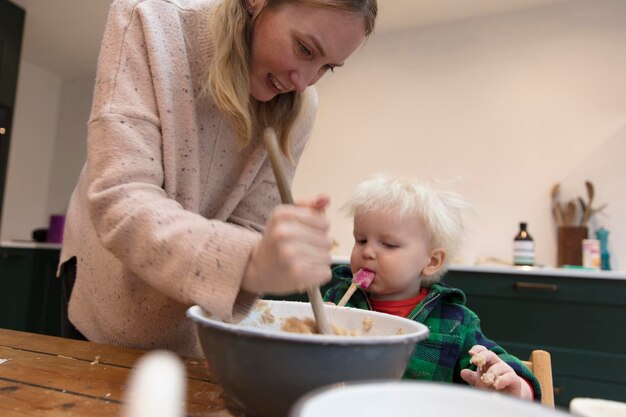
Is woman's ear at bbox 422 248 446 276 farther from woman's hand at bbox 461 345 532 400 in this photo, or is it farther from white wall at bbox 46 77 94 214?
white wall at bbox 46 77 94 214

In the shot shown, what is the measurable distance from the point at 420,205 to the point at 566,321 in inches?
51.0

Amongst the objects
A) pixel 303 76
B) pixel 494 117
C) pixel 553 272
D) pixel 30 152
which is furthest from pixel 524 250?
pixel 30 152

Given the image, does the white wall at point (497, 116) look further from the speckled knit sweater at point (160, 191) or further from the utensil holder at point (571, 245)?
the speckled knit sweater at point (160, 191)

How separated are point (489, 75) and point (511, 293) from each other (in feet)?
4.47

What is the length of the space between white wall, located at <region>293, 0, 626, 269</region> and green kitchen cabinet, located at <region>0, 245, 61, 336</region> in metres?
1.86

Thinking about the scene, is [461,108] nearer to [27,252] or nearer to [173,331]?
[173,331]

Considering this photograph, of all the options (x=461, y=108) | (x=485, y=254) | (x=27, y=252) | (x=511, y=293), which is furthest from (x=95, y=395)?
(x=27, y=252)

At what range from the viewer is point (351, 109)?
10.2 feet

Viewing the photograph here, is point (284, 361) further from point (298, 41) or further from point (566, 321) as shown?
point (566, 321)

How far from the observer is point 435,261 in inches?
44.3

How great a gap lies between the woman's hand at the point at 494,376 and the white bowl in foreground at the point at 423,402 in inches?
16.1

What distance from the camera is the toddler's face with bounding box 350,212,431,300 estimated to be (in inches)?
41.3

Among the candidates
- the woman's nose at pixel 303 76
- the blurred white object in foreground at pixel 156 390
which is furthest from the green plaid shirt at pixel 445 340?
the blurred white object in foreground at pixel 156 390

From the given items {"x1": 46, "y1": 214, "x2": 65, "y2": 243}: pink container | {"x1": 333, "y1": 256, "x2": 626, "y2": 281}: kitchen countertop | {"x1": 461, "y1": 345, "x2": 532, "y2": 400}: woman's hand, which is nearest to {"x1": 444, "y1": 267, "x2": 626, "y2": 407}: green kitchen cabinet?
{"x1": 333, "y1": 256, "x2": 626, "y2": 281}: kitchen countertop
